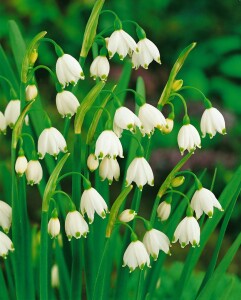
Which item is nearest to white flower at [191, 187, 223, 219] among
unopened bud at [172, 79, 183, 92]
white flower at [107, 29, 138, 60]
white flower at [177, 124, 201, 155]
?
white flower at [177, 124, 201, 155]

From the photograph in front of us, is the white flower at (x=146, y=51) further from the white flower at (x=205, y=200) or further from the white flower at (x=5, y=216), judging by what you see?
the white flower at (x=5, y=216)

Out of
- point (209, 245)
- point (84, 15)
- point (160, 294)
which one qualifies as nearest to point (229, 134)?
point (209, 245)

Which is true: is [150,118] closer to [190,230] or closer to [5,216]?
[190,230]

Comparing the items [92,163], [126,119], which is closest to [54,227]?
[92,163]

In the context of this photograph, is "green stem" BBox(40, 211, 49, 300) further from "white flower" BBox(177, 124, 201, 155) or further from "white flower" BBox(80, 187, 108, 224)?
"white flower" BBox(177, 124, 201, 155)

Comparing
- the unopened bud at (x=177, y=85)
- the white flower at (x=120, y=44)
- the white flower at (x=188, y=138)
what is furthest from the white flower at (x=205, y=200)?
the white flower at (x=120, y=44)

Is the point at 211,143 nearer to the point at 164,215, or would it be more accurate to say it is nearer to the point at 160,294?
the point at 160,294
